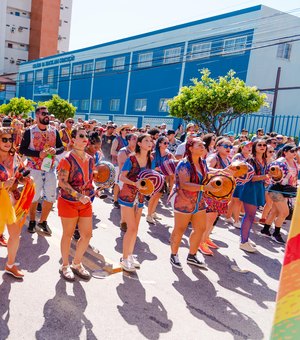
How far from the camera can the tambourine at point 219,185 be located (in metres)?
4.59

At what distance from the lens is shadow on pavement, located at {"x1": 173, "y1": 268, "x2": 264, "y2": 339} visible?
11.6 ft

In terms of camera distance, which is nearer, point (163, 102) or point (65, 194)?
point (65, 194)

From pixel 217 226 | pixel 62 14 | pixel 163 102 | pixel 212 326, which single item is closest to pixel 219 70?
pixel 163 102

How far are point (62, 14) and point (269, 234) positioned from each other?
6806 centimetres

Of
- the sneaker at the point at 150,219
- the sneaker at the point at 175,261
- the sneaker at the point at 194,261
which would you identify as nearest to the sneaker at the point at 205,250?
the sneaker at the point at 194,261

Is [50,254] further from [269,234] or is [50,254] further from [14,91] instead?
[14,91]

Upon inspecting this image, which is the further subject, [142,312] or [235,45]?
[235,45]

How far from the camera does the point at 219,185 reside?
4.62m

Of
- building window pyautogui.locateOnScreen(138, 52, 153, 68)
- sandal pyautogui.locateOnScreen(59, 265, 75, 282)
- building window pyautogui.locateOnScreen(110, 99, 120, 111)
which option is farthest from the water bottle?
building window pyautogui.locateOnScreen(110, 99, 120, 111)

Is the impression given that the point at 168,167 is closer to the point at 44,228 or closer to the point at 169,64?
the point at 44,228

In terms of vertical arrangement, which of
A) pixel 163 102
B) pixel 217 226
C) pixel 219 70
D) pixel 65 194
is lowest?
pixel 217 226

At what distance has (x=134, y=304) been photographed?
3.83m

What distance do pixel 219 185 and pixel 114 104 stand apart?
109 feet

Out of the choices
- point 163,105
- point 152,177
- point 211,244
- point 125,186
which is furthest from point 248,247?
point 163,105
